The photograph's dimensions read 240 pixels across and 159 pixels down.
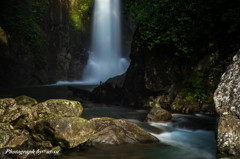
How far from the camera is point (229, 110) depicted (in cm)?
495

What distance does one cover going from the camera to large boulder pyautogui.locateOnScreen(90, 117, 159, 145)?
5980 mm

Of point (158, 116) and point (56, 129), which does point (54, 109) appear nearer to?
point (56, 129)

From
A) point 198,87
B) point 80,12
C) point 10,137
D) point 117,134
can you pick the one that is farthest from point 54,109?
point 80,12

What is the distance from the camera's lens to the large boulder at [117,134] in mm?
5980

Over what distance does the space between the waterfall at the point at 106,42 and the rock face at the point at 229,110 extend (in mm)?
33704

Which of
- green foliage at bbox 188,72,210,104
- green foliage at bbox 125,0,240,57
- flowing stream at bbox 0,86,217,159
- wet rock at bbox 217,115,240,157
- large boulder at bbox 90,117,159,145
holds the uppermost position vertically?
green foliage at bbox 125,0,240,57

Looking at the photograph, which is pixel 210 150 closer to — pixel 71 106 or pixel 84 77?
pixel 71 106

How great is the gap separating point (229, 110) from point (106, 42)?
133 feet

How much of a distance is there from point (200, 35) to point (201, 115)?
3465 millimetres

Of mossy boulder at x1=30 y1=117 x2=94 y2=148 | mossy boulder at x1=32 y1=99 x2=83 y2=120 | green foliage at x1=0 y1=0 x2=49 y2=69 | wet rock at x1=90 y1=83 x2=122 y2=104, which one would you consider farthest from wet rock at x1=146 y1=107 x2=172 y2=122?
green foliage at x1=0 y1=0 x2=49 y2=69

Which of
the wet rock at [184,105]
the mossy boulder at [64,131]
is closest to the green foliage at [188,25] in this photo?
the wet rock at [184,105]

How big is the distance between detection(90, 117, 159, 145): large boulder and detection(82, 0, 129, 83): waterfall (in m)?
32.2

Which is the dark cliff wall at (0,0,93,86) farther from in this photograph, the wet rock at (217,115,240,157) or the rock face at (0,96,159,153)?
the wet rock at (217,115,240,157)

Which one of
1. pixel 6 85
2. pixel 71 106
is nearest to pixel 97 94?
pixel 71 106
